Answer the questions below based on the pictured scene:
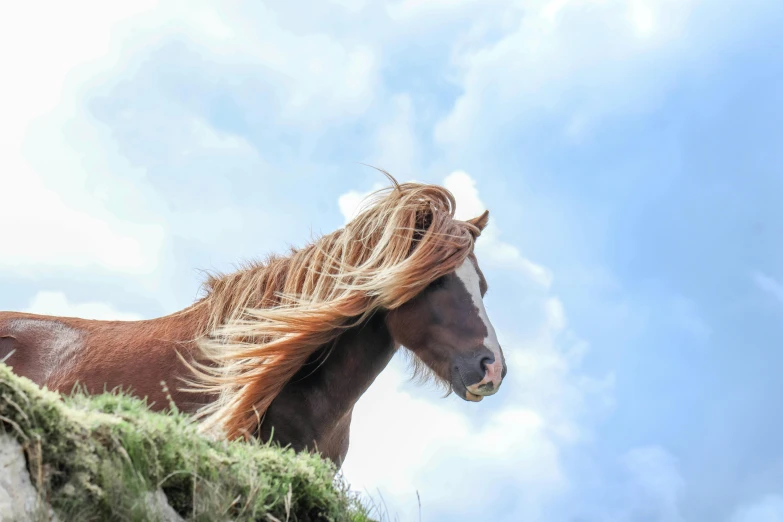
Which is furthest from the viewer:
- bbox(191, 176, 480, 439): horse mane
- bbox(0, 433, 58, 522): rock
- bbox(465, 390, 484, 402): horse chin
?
bbox(191, 176, 480, 439): horse mane

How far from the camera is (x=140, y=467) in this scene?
Answer: 2.92 metres

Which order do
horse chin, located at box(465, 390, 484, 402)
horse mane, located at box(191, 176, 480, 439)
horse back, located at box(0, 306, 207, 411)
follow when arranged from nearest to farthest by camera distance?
horse chin, located at box(465, 390, 484, 402), horse mane, located at box(191, 176, 480, 439), horse back, located at box(0, 306, 207, 411)

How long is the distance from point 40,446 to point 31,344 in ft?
14.7

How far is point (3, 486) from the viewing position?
244cm

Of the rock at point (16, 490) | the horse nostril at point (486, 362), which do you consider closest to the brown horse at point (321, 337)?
the horse nostril at point (486, 362)

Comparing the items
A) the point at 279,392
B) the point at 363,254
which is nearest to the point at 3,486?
the point at 279,392

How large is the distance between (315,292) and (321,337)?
35 centimetres

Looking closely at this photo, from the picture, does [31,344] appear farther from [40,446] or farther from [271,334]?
[40,446]

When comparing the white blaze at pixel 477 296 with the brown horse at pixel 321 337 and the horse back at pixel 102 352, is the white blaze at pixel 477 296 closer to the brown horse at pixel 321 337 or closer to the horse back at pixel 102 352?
the brown horse at pixel 321 337

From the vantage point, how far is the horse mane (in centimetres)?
579

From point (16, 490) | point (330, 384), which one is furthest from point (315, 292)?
point (16, 490)

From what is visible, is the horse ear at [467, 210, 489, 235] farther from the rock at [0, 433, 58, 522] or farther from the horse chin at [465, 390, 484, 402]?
the rock at [0, 433, 58, 522]

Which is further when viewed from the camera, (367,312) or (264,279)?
(264,279)

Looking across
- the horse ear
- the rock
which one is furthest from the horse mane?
the rock
